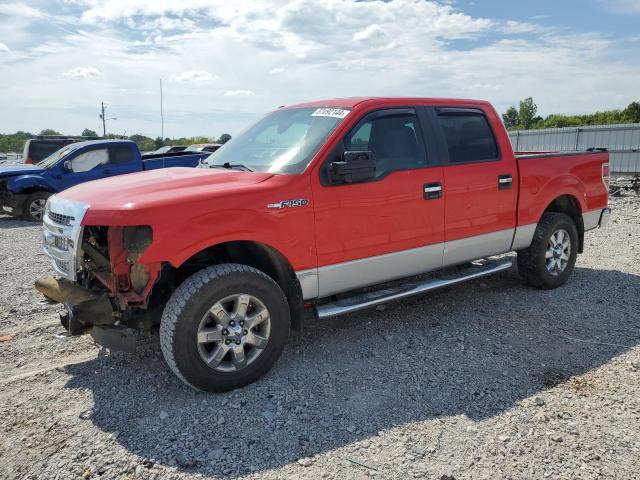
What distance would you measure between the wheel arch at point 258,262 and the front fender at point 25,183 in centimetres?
968

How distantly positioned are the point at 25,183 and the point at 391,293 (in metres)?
10.6

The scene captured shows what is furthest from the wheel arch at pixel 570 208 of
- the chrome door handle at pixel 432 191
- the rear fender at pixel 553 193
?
the chrome door handle at pixel 432 191

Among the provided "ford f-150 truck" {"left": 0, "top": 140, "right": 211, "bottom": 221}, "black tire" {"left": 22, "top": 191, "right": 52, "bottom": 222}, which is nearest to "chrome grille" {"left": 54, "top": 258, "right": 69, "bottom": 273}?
"ford f-150 truck" {"left": 0, "top": 140, "right": 211, "bottom": 221}

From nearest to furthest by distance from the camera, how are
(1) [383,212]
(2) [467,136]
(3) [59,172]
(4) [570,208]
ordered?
(1) [383,212] → (2) [467,136] → (4) [570,208] → (3) [59,172]

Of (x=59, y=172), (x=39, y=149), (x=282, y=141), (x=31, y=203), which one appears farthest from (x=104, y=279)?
(x=39, y=149)

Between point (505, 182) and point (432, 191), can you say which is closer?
point (432, 191)

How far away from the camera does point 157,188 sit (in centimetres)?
359

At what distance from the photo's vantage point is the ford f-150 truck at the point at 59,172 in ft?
39.0

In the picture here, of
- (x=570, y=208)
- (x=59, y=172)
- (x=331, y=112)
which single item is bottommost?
(x=570, y=208)

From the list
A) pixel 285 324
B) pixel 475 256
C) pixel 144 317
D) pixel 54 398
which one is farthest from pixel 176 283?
pixel 475 256

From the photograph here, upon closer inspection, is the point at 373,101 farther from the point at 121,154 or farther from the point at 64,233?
the point at 121,154

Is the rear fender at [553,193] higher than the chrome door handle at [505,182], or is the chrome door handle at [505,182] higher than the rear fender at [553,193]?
the chrome door handle at [505,182]

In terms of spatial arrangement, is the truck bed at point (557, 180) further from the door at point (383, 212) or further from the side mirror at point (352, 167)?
the side mirror at point (352, 167)

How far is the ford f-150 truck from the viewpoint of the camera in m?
11.9
